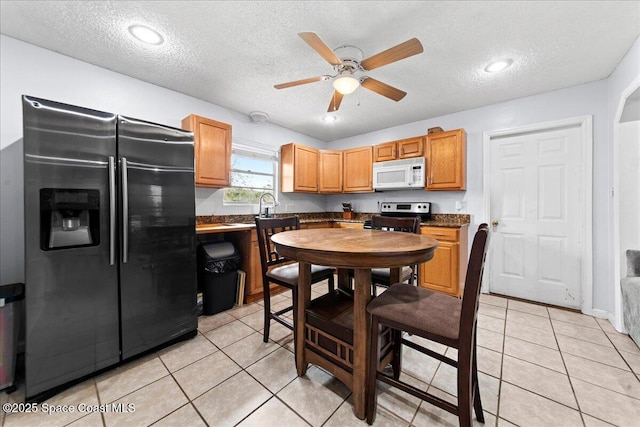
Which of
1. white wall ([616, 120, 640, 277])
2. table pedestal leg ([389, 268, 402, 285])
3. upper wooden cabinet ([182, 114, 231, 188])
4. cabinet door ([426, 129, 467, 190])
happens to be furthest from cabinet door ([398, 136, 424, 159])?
upper wooden cabinet ([182, 114, 231, 188])

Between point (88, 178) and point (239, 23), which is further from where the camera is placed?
point (239, 23)

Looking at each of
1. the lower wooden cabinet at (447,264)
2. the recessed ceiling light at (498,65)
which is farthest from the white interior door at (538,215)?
the recessed ceiling light at (498,65)

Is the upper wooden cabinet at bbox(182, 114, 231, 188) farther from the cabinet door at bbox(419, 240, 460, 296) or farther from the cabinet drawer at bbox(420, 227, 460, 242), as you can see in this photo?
the cabinet door at bbox(419, 240, 460, 296)

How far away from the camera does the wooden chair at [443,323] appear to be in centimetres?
107

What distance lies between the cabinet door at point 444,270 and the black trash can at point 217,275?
239 cm

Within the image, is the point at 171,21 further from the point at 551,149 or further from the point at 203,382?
the point at 551,149

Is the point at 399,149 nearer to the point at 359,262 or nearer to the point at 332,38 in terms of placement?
the point at 332,38

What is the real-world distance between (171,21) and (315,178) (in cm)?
289

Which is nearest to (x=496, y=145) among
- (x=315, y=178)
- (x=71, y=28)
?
(x=315, y=178)

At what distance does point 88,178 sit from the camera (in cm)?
164

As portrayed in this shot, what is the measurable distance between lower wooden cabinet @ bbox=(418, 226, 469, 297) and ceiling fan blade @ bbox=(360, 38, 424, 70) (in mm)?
2150

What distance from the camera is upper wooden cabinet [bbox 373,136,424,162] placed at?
12.0ft

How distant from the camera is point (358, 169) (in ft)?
14.3

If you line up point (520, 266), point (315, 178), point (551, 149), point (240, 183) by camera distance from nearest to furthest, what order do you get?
point (551, 149) → point (520, 266) → point (240, 183) → point (315, 178)
